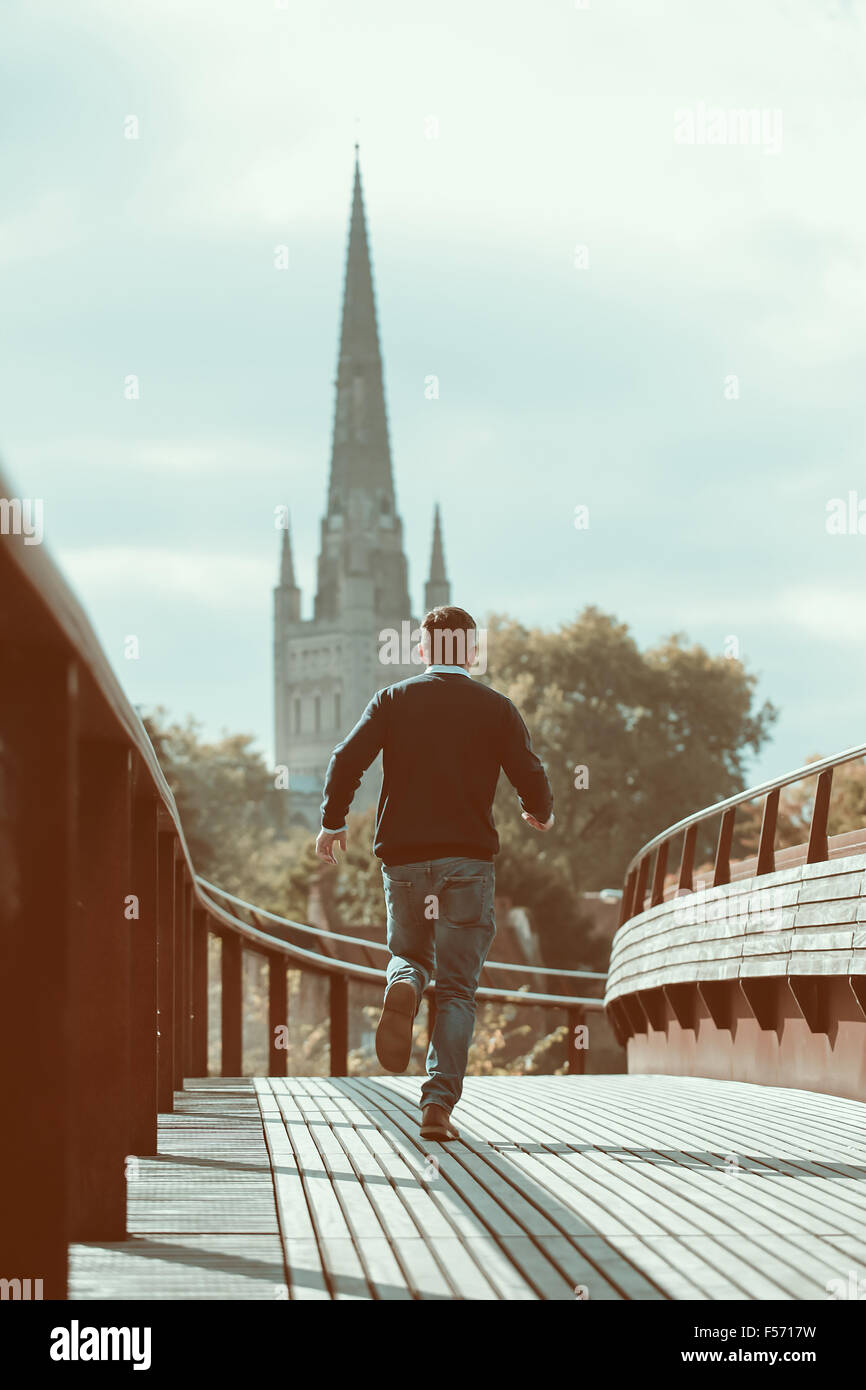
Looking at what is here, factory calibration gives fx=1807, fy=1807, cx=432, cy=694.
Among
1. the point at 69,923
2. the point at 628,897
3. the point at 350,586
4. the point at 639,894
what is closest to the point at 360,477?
the point at 350,586

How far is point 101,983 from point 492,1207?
1228mm

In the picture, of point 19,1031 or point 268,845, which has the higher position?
point 268,845

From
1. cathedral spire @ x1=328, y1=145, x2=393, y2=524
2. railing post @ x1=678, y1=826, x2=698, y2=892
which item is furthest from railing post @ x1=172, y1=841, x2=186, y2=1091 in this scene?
cathedral spire @ x1=328, y1=145, x2=393, y2=524

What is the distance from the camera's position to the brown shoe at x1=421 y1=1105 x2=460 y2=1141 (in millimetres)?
6020

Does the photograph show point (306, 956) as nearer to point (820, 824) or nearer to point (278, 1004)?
point (278, 1004)

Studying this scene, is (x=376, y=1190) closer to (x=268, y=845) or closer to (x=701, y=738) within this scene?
(x=701, y=738)

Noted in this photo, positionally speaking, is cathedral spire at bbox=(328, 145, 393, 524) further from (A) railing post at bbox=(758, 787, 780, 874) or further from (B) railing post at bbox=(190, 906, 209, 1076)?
(A) railing post at bbox=(758, 787, 780, 874)

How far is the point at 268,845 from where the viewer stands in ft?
400

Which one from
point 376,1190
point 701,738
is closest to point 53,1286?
point 376,1190

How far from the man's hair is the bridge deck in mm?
1675

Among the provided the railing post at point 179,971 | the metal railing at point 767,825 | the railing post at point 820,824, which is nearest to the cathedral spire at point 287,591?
the metal railing at point 767,825

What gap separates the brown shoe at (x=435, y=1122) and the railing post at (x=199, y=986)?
4402 millimetres

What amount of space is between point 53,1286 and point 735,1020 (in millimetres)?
8008

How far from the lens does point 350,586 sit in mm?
156750
